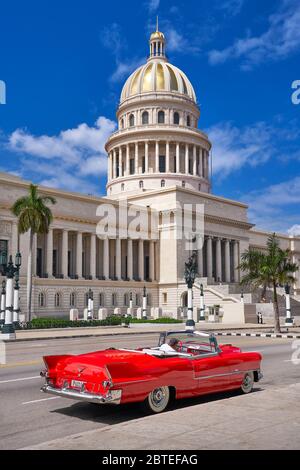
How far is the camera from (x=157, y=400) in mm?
9336

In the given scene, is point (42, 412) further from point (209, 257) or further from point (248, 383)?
point (209, 257)

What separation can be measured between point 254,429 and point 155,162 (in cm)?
7959

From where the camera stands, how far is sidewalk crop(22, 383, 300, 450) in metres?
6.79

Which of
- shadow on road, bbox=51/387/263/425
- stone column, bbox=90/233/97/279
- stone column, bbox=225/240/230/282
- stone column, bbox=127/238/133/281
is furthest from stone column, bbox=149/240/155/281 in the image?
shadow on road, bbox=51/387/263/425

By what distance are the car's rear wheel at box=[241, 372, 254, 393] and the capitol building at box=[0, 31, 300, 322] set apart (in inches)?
1462

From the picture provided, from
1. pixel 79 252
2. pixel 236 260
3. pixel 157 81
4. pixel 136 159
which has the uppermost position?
pixel 157 81

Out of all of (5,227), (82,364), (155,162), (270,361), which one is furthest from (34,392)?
(155,162)

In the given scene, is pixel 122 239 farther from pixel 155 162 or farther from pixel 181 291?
pixel 155 162

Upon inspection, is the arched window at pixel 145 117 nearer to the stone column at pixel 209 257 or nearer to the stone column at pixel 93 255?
the stone column at pixel 209 257

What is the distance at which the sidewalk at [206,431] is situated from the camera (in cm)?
679

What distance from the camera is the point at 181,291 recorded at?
69250 millimetres

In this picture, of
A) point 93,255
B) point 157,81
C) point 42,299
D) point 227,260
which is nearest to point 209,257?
point 227,260

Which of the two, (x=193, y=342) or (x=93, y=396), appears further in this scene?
(x=193, y=342)

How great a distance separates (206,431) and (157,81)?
A: 86.8 meters
